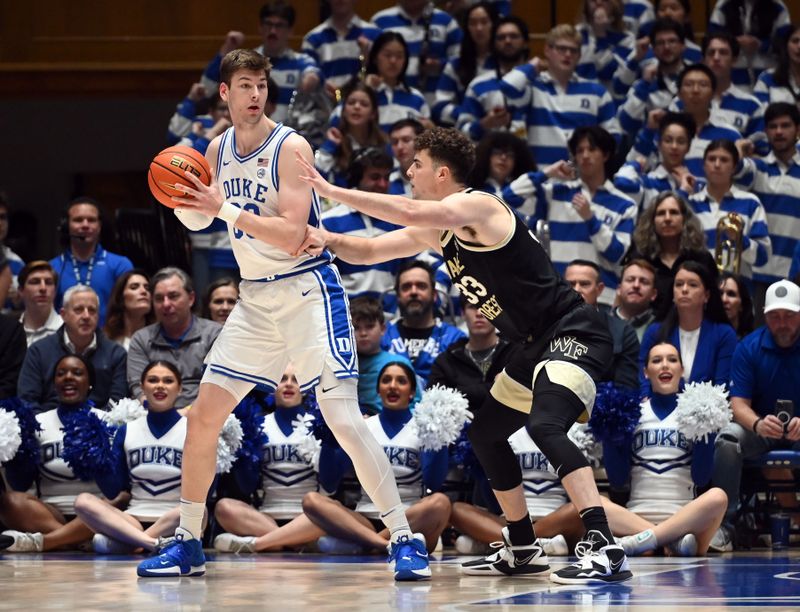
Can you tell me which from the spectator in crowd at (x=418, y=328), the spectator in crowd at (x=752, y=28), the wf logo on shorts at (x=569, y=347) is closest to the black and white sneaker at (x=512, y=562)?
the wf logo on shorts at (x=569, y=347)

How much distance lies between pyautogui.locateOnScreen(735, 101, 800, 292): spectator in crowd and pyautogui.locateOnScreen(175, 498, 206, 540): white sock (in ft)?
18.3

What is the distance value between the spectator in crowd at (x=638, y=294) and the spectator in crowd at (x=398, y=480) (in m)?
1.56

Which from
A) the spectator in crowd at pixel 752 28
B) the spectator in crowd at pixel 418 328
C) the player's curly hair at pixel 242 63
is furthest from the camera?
the spectator in crowd at pixel 752 28

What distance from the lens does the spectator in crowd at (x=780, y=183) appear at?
10102 millimetres

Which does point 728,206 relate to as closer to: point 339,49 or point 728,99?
point 728,99

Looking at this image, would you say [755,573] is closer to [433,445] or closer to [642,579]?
[642,579]

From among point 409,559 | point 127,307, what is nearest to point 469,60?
point 127,307

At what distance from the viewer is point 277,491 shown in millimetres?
7980

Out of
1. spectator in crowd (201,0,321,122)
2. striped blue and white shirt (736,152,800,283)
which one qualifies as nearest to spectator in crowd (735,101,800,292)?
striped blue and white shirt (736,152,800,283)

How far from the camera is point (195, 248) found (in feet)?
34.0

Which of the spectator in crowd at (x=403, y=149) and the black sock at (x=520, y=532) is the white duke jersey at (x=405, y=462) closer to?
the black sock at (x=520, y=532)

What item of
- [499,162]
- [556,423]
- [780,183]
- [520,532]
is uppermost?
[499,162]

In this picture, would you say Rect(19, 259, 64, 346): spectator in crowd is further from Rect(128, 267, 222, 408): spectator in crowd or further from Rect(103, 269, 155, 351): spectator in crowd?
Rect(128, 267, 222, 408): spectator in crowd

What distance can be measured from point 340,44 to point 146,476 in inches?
203
